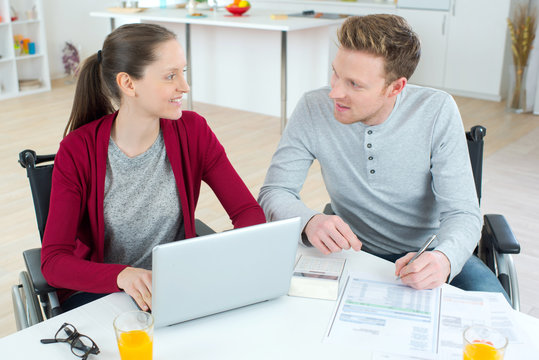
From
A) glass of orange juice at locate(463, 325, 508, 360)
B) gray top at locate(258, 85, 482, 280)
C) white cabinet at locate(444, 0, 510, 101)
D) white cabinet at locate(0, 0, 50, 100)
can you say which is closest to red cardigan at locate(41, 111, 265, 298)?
gray top at locate(258, 85, 482, 280)

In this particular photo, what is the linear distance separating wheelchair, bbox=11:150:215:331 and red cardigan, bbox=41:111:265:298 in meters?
0.03

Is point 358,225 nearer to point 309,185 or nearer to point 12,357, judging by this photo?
point 12,357

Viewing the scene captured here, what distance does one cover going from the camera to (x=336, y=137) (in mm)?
1763

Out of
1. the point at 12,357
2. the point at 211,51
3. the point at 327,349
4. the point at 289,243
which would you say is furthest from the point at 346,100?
the point at 211,51

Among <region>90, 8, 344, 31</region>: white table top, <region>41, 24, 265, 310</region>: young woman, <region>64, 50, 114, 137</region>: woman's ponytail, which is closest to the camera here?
<region>41, 24, 265, 310</region>: young woman

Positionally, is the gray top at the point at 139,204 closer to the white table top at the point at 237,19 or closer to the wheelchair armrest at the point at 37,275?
the wheelchair armrest at the point at 37,275

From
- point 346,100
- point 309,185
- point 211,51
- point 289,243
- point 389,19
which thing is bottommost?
point 309,185

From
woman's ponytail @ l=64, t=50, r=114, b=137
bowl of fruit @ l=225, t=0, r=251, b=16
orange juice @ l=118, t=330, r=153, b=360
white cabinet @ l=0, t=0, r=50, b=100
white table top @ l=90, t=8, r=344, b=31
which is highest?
woman's ponytail @ l=64, t=50, r=114, b=137

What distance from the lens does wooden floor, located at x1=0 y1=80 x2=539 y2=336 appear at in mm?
2904

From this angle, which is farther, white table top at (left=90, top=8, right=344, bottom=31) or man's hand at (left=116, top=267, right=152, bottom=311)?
white table top at (left=90, top=8, right=344, bottom=31)

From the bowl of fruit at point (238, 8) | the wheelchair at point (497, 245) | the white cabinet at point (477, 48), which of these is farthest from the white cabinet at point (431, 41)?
the wheelchair at point (497, 245)

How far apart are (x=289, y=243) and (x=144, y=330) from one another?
1.06 ft

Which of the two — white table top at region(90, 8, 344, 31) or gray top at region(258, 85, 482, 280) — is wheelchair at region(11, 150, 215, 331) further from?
white table top at region(90, 8, 344, 31)

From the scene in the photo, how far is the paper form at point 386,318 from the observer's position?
1.15 meters
